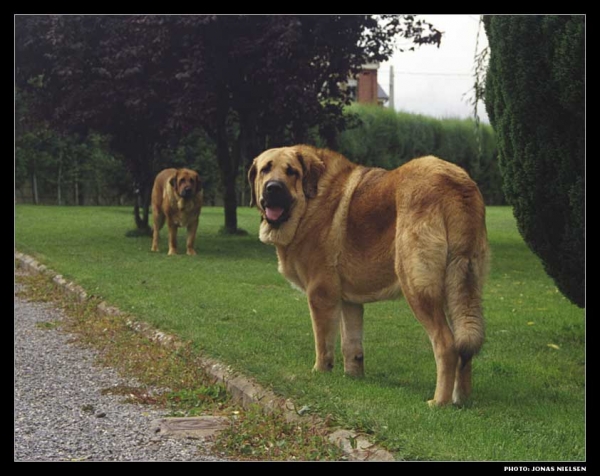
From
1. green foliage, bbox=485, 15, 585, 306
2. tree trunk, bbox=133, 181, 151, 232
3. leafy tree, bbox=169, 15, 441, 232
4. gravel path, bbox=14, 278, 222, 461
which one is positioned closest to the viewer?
gravel path, bbox=14, 278, 222, 461

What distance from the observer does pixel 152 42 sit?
1695cm

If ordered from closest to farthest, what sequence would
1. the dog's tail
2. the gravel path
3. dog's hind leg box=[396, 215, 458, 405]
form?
the gravel path
the dog's tail
dog's hind leg box=[396, 215, 458, 405]

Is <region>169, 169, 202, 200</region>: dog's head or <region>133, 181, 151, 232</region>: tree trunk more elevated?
<region>169, 169, 202, 200</region>: dog's head

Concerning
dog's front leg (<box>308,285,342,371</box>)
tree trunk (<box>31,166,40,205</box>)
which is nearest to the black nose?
dog's front leg (<box>308,285,342,371</box>)

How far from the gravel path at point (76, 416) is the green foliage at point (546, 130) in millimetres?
3830

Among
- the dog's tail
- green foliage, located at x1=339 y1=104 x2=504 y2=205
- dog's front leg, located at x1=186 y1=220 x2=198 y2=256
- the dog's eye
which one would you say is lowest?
dog's front leg, located at x1=186 y1=220 x2=198 y2=256

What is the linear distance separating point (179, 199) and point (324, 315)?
10.8 metres

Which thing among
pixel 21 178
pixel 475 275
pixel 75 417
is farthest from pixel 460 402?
pixel 21 178

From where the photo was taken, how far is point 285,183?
20.6ft

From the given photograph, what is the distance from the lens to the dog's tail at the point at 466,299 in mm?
5336

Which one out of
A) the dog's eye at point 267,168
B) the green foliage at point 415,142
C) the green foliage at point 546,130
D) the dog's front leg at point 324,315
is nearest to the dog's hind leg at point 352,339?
the dog's front leg at point 324,315

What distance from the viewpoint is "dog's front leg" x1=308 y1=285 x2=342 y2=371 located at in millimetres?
6328

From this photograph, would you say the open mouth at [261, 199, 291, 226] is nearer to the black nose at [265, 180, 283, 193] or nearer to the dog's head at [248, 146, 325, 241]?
the dog's head at [248, 146, 325, 241]

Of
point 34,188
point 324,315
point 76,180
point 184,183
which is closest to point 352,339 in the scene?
point 324,315
